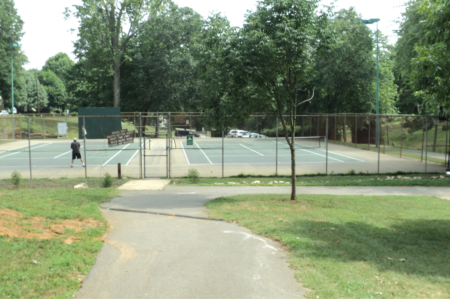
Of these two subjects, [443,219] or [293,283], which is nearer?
[293,283]

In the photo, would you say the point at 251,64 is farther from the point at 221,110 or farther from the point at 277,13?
the point at 221,110

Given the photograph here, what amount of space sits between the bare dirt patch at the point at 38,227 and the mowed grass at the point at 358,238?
3599mm

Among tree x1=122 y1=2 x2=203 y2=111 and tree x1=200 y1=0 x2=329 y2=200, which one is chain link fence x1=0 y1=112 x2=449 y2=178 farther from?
tree x1=122 y1=2 x2=203 y2=111

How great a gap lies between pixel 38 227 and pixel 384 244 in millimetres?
6621

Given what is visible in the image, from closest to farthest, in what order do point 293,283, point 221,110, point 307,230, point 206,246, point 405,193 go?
point 293,283 → point 206,246 → point 307,230 → point 221,110 → point 405,193

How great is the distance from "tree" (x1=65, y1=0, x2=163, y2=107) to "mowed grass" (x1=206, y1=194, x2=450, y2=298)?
4092 cm

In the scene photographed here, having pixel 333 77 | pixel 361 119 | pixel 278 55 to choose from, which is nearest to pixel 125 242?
pixel 278 55

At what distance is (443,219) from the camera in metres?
10.3

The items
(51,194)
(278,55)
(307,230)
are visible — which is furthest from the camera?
(51,194)

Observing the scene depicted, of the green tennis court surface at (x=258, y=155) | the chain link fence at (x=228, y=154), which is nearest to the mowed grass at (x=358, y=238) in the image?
the chain link fence at (x=228, y=154)

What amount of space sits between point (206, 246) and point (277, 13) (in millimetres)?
7661

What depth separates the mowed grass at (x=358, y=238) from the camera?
5.60 metres

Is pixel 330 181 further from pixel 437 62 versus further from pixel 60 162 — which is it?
pixel 60 162

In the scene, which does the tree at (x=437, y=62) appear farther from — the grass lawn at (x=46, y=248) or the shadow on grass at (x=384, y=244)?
the grass lawn at (x=46, y=248)
